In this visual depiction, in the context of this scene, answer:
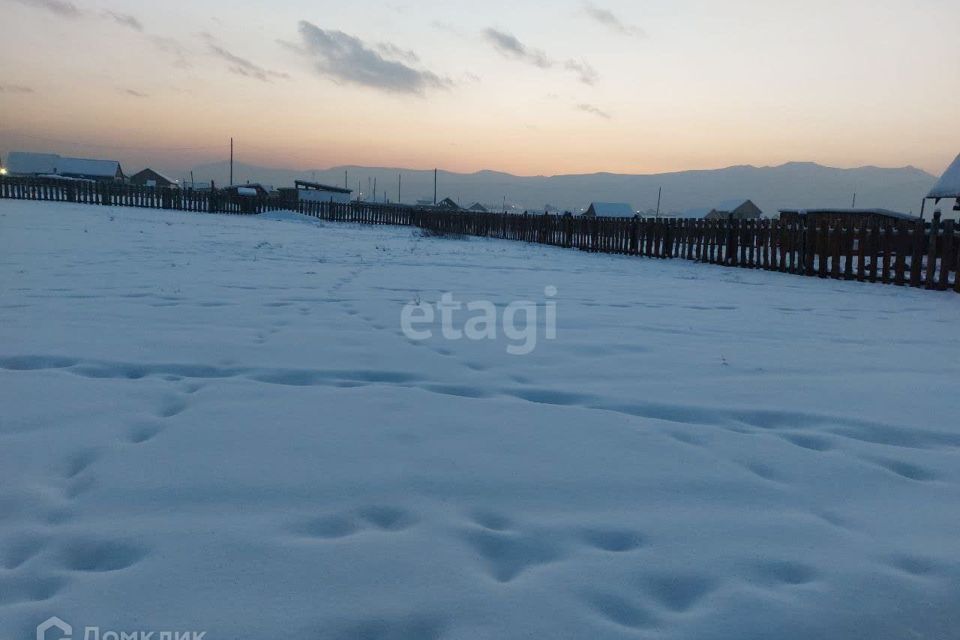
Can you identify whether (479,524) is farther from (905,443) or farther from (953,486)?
(905,443)

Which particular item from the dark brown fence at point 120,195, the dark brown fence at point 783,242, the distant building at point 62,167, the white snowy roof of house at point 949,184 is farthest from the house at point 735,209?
the distant building at point 62,167

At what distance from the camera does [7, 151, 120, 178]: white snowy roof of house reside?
7056cm

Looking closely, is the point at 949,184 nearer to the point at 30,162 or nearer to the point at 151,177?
the point at 151,177

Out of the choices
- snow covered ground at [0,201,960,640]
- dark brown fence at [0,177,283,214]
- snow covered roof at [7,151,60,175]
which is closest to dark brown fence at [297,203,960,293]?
snow covered ground at [0,201,960,640]

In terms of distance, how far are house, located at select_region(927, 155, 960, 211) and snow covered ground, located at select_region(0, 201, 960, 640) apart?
59.5 feet

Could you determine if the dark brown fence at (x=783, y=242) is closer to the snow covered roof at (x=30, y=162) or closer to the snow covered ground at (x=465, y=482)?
the snow covered ground at (x=465, y=482)

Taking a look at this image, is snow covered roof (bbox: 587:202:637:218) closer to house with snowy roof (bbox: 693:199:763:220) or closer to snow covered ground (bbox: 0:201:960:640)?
house with snowy roof (bbox: 693:199:763:220)

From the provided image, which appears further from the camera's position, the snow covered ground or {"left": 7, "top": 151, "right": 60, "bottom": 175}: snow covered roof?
{"left": 7, "top": 151, "right": 60, "bottom": 175}: snow covered roof

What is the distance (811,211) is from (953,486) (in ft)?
82.9

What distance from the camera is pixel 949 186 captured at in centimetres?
1902

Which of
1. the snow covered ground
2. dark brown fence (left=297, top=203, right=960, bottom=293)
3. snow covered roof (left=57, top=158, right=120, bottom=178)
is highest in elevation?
snow covered roof (left=57, top=158, right=120, bottom=178)

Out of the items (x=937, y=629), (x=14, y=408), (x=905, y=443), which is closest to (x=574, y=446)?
(x=937, y=629)

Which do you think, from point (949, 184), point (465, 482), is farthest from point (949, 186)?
point (465, 482)

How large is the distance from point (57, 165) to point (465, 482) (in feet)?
287
